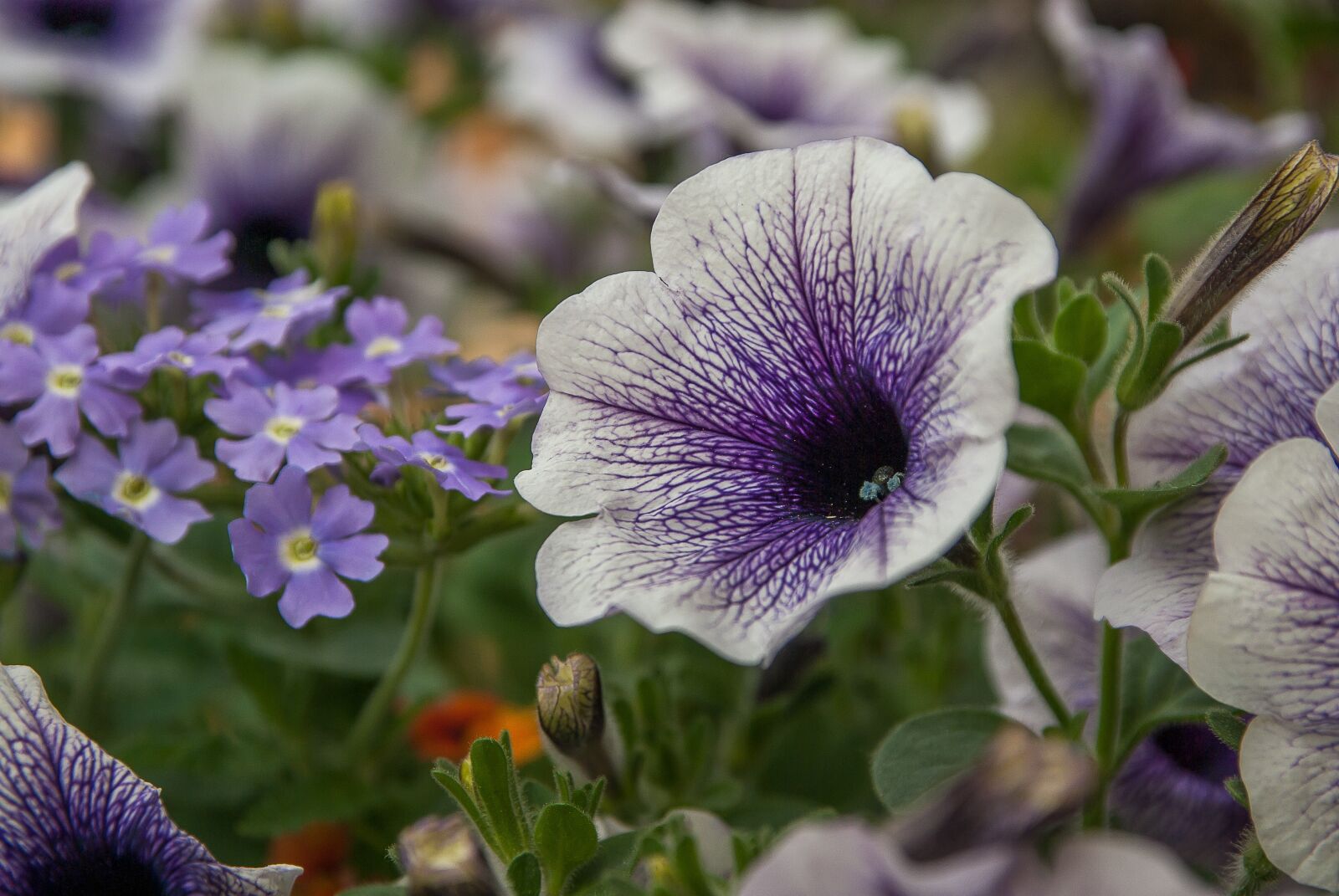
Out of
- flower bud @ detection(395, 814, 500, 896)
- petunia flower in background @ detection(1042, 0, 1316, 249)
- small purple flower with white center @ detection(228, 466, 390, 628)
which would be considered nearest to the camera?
flower bud @ detection(395, 814, 500, 896)

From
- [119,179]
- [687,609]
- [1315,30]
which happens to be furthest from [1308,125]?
[119,179]

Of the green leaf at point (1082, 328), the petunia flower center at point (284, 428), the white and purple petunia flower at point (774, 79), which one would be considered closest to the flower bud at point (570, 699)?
the petunia flower center at point (284, 428)

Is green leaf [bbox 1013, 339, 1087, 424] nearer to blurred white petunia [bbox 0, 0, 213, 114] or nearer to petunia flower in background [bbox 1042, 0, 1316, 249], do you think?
petunia flower in background [bbox 1042, 0, 1316, 249]

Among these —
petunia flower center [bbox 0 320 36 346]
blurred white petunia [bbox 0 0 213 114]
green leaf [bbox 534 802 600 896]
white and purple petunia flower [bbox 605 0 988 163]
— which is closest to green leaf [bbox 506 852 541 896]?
green leaf [bbox 534 802 600 896]

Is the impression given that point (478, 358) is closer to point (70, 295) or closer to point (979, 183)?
point (70, 295)

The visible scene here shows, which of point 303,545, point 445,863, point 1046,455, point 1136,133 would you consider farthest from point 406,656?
point 1136,133

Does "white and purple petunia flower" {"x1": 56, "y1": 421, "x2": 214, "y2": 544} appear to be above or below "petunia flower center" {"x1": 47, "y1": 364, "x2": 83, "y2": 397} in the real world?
below

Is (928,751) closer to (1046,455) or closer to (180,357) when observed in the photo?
(1046,455)
